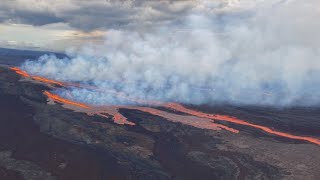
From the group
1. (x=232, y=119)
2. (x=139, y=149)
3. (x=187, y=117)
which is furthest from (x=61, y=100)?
(x=139, y=149)

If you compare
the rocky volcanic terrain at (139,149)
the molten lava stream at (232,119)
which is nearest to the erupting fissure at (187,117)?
the molten lava stream at (232,119)

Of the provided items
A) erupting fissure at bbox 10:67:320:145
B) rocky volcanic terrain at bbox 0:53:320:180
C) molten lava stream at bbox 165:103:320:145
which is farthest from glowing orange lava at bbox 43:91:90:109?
molten lava stream at bbox 165:103:320:145

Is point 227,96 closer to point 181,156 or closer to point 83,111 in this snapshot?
point 83,111

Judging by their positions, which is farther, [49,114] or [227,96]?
[227,96]

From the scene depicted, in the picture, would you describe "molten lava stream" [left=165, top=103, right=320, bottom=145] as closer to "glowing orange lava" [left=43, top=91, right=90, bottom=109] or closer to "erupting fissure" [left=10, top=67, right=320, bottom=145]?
"erupting fissure" [left=10, top=67, right=320, bottom=145]

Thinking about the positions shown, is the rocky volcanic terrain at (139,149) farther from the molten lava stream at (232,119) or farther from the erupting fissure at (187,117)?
the molten lava stream at (232,119)

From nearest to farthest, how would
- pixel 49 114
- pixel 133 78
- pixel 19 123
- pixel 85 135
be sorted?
pixel 85 135, pixel 19 123, pixel 49 114, pixel 133 78

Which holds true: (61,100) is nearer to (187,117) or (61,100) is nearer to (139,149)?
(187,117)

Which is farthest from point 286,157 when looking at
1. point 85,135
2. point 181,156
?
point 85,135
